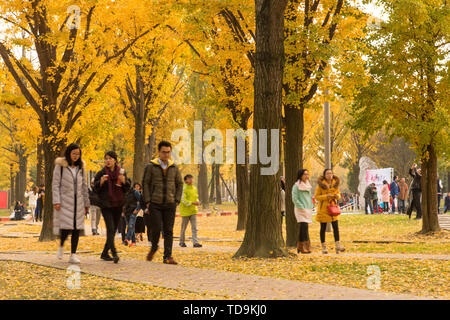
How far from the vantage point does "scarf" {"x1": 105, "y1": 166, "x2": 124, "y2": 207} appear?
11055mm

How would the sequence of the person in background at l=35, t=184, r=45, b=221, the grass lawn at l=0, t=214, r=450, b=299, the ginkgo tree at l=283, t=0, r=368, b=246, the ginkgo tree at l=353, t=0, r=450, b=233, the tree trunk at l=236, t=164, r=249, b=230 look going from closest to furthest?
the grass lawn at l=0, t=214, r=450, b=299
the ginkgo tree at l=283, t=0, r=368, b=246
the ginkgo tree at l=353, t=0, r=450, b=233
the tree trunk at l=236, t=164, r=249, b=230
the person in background at l=35, t=184, r=45, b=221

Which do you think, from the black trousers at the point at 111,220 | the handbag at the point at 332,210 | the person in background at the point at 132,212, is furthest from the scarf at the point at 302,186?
the person in background at the point at 132,212

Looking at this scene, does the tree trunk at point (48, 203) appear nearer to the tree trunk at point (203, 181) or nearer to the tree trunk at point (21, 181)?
the tree trunk at point (21, 181)

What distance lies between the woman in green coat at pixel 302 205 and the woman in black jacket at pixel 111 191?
3955 millimetres

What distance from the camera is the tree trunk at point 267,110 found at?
1176cm

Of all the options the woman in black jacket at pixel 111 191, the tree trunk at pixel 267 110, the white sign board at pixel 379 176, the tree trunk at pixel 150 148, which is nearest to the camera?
the woman in black jacket at pixel 111 191

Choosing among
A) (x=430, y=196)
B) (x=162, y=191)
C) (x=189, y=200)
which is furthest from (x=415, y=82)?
(x=162, y=191)

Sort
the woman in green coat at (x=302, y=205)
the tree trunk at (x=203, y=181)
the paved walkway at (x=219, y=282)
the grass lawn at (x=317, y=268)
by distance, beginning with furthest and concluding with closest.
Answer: the tree trunk at (x=203, y=181) → the woman in green coat at (x=302, y=205) → the grass lawn at (x=317, y=268) → the paved walkway at (x=219, y=282)

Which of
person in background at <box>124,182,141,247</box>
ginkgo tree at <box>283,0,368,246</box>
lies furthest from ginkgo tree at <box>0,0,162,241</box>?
ginkgo tree at <box>283,0,368,246</box>

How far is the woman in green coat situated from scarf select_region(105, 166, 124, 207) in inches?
159

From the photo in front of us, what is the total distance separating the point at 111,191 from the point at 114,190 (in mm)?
71

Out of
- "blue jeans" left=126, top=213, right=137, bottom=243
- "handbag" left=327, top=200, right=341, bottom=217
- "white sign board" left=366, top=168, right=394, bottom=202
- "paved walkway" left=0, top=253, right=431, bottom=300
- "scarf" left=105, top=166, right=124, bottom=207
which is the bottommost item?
"paved walkway" left=0, top=253, right=431, bottom=300

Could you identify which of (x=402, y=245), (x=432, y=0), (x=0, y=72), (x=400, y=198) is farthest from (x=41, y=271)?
(x=400, y=198)

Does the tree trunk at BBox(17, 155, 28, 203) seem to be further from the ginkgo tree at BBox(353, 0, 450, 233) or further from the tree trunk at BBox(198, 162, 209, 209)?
the ginkgo tree at BBox(353, 0, 450, 233)
